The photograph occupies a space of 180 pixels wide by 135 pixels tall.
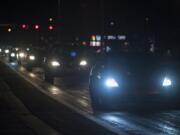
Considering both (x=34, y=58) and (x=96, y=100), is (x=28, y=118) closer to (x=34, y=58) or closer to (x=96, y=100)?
(x=96, y=100)

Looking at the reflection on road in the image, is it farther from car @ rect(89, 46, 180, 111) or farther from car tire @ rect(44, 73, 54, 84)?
car tire @ rect(44, 73, 54, 84)

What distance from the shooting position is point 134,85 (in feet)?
56.0

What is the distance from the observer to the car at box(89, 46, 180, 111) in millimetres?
17016

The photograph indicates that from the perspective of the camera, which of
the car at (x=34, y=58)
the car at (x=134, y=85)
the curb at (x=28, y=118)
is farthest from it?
the car at (x=34, y=58)

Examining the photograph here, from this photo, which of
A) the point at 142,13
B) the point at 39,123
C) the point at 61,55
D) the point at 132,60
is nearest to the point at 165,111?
the point at 132,60

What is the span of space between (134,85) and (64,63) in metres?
16.2

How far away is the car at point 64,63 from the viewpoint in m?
32.2

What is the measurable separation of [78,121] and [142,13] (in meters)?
64.4

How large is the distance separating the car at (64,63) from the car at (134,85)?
13756 mm

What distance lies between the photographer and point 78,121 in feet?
47.5

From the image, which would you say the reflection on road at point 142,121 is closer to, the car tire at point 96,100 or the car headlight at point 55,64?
the car tire at point 96,100

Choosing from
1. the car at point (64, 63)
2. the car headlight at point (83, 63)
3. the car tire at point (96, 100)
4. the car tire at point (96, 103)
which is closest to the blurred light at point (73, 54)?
the car at point (64, 63)

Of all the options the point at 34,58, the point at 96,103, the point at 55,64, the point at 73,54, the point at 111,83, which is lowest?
the point at 96,103

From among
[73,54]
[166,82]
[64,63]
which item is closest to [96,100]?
[166,82]
